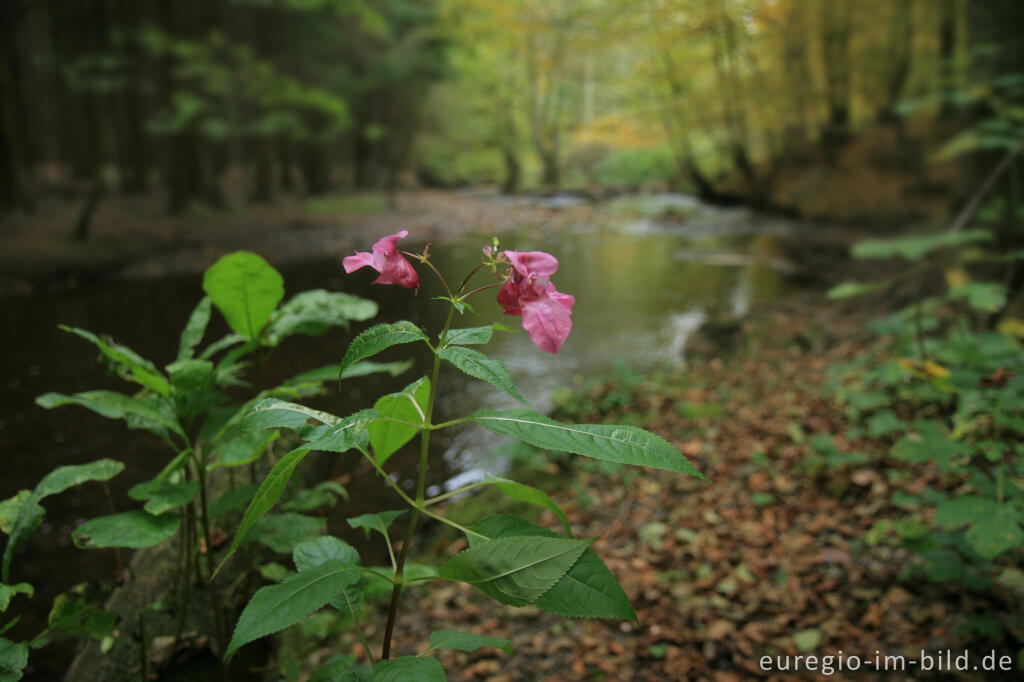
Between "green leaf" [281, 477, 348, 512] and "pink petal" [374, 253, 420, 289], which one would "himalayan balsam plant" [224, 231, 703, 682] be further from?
"green leaf" [281, 477, 348, 512]

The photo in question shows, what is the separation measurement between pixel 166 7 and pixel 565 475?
896 cm

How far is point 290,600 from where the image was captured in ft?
2.16

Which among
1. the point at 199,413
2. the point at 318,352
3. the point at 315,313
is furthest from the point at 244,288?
the point at 318,352

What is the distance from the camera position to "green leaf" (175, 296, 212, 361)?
1.21 metres

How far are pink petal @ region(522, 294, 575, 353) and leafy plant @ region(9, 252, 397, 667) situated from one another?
14.1 inches

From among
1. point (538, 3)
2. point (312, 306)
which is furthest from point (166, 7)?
point (312, 306)

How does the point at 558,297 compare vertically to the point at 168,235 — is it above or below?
above

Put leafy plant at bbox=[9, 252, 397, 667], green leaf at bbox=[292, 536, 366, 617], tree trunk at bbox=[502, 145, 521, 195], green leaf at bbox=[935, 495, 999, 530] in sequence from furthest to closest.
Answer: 1. tree trunk at bbox=[502, 145, 521, 195]
2. green leaf at bbox=[935, 495, 999, 530]
3. leafy plant at bbox=[9, 252, 397, 667]
4. green leaf at bbox=[292, 536, 366, 617]

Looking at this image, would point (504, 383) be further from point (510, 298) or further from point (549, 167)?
point (549, 167)

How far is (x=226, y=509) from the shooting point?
108 cm

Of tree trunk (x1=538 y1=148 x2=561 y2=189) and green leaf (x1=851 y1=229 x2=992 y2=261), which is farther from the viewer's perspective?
tree trunk (x1=538 y1=148 x2=561 y2=189)

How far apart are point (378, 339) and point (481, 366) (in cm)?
13

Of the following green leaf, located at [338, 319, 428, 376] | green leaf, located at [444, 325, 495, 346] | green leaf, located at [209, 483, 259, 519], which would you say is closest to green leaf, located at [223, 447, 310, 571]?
green leaf, located at [338, 319, 428, 376]

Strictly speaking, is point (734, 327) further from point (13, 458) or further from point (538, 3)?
point (538, 3)
